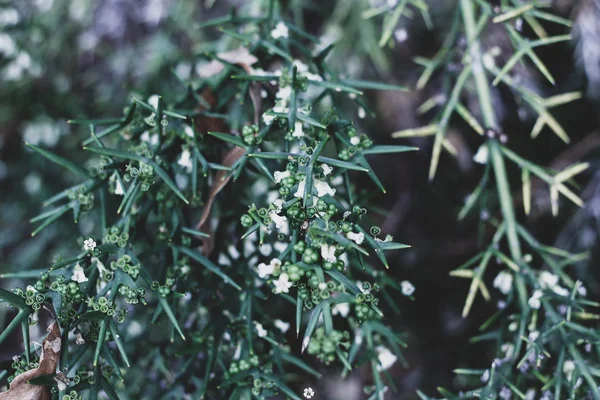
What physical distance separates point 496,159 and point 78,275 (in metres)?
0.93

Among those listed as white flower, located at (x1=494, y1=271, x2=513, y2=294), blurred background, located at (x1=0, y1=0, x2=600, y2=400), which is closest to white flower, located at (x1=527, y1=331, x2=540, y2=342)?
white flower, located at (x1=494, y1=271, x2=513, y2=294)

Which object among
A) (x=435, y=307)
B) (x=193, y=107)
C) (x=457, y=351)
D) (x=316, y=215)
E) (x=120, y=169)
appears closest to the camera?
(x=316, y=215)

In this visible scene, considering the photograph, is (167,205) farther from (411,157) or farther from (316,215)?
(411,157)

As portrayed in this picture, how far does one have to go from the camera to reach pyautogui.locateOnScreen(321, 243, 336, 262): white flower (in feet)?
2.74

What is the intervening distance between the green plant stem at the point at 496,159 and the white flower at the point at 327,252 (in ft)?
1.75

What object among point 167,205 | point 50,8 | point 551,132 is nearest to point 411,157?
point 551,132

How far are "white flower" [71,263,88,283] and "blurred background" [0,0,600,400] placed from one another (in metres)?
0.76

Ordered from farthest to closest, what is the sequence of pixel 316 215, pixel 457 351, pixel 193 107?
pixel 457 351 → pixel 193 107 → pixel 316 215

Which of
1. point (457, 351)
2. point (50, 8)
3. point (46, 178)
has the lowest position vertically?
point (457, 351)

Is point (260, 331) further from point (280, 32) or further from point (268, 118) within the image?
point (280, 32)

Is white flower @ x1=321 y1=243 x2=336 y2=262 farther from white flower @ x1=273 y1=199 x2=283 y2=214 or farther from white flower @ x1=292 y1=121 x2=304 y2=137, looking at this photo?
white flower @ x1=292 y1=121 x2=304 y2=137

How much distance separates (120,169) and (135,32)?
117cm

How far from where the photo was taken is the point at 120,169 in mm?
1055

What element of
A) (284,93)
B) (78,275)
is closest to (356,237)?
(284,93)
